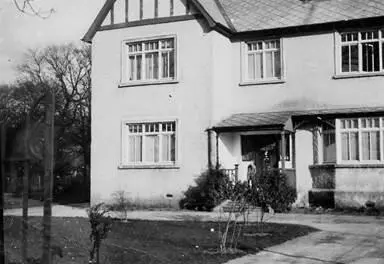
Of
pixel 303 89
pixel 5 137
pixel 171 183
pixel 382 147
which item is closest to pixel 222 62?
pixel 303 89

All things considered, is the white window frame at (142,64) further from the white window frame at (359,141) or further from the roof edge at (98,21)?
the white window frame at (359,141)

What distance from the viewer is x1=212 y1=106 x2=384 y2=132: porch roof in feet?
69.6

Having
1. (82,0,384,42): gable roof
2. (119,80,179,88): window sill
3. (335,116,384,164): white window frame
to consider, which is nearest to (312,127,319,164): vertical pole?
(335,116,384,164): white window frame

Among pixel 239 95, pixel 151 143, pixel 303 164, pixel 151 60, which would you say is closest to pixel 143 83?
pixel 151 60

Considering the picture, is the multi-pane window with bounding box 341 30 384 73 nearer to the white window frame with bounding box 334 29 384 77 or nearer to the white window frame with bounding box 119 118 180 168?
the white window frame with bounding box 334 29 384 77

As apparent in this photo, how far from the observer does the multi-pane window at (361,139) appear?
21078 mm

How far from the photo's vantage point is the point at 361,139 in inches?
837

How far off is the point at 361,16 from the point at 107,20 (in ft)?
32.3

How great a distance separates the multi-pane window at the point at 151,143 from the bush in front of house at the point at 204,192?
4.78ft

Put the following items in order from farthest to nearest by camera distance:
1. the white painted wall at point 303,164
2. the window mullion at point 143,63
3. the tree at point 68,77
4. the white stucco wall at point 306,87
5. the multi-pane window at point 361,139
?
the tree at point 68,77, the window mullion at point 143,63, the white painted wall at point 303,164, the white stucco wall at point 306,87, the multi-pane window at point 361,139

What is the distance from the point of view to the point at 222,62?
918 inches

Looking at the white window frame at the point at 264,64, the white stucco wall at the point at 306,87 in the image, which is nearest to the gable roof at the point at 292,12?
the white window frame at the point at 264,64

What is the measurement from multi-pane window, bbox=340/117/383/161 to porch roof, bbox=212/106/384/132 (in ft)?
1.17

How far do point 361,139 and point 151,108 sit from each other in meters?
7.85
